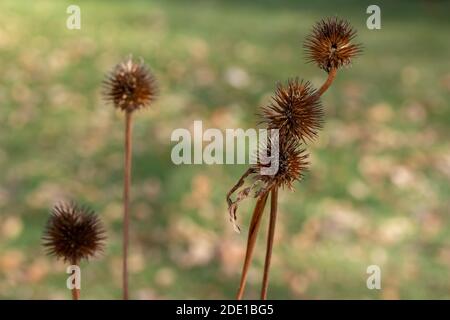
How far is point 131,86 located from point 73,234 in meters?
0.21

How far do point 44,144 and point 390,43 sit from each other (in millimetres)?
1812

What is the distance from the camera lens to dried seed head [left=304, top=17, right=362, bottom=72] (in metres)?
0.74

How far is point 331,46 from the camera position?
2.48ft

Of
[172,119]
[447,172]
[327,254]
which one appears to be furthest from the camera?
[172,119]

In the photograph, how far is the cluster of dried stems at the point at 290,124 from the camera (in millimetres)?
711

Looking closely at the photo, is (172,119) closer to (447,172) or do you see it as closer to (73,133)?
(73,133)

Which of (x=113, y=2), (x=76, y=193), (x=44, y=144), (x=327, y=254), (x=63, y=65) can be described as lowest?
(x=327, y=254)

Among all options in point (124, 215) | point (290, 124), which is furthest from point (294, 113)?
point (124, 215)

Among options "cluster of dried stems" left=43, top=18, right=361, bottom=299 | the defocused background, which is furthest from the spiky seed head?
the defocused background

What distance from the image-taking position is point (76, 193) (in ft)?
7.80

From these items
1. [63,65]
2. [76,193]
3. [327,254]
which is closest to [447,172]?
[327,254]

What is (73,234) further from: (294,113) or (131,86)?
(294,113)

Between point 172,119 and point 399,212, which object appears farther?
point 172,119
